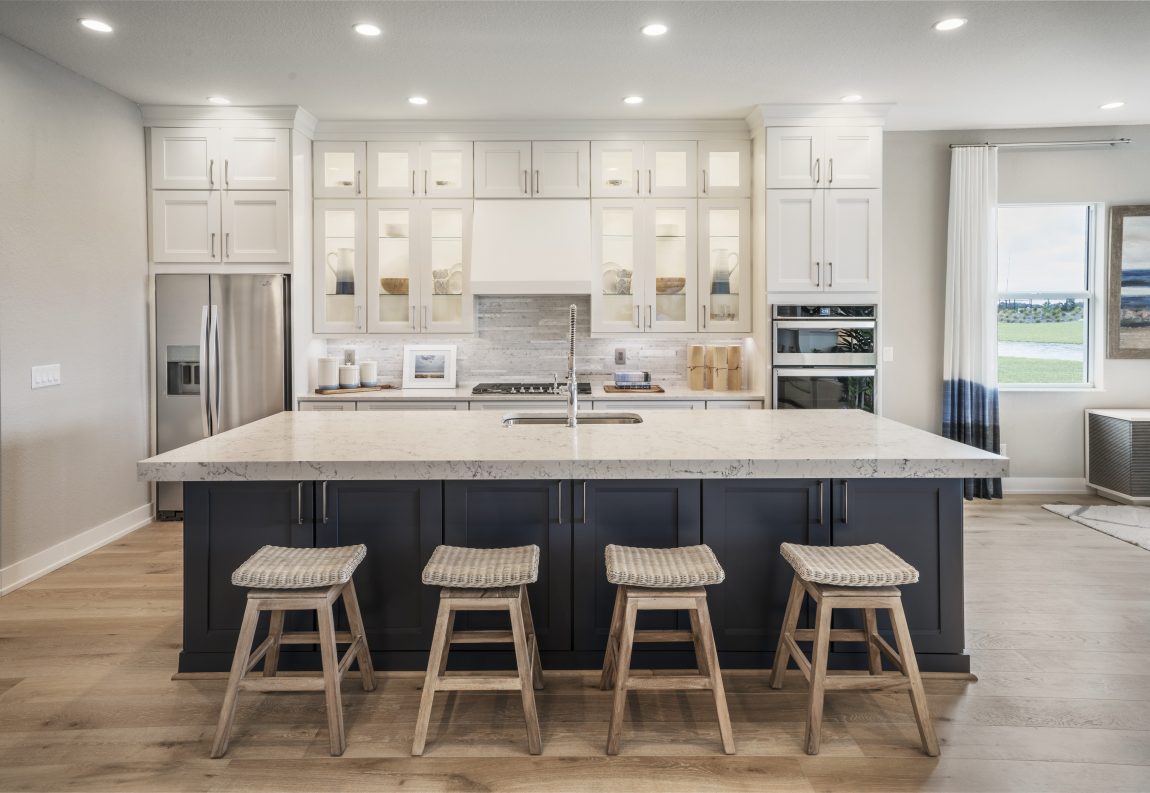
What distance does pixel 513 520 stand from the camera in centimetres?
263

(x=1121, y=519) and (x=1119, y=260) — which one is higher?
(x=1119, y=260)

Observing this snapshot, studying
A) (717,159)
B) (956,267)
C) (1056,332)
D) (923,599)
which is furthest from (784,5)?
(1056,332)

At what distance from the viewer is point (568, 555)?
264cm

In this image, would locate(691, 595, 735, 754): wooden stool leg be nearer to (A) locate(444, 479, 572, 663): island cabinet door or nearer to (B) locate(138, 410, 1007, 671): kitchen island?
(B) locate(138, 410, 1007, 671): kitchen island

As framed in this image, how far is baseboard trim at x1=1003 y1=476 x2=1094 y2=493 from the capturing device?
5.61m

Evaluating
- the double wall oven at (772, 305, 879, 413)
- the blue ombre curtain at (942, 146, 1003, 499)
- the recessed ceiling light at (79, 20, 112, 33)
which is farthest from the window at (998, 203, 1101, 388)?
the recessed ceiling light at (79, 20, 112, 33)

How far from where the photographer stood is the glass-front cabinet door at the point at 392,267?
5105mm

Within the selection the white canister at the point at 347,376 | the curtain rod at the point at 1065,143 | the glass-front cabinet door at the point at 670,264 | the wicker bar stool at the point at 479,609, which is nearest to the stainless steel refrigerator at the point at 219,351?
A: the white canister at the point at 347,376

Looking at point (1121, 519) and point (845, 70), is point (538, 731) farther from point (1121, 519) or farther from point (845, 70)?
point (1121, 519)

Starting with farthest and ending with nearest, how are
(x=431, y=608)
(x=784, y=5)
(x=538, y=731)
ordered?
1. (x=784, y=5)
2. (x=431, y=608)
3. (x=538, y=731)

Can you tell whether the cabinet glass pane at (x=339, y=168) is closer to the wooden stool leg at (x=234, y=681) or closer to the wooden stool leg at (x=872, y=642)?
the wooden stool leg at (x=234, y=681)

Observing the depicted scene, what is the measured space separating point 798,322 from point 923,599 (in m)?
2.53

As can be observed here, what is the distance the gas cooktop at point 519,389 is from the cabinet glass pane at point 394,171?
4.72 ft

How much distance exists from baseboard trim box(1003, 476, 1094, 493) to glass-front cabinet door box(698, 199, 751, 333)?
2465mm
